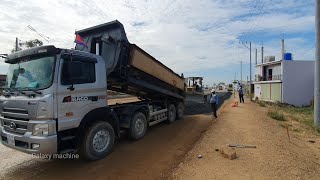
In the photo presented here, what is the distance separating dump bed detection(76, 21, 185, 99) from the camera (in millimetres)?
8094

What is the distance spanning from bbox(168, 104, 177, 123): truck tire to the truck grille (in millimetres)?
7285

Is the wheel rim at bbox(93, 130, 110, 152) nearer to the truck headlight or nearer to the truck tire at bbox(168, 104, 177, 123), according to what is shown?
the truck headlight

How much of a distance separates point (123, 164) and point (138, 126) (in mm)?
2546

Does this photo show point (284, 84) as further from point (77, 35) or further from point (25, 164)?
point (25, 164)

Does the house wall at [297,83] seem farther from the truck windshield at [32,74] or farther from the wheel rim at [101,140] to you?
the truck windshield at [32,74]

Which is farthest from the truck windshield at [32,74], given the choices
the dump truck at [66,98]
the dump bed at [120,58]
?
the dump bed at [120,58]

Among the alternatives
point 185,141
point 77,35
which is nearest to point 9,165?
point 77,35

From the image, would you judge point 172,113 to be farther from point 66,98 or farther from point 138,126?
point 66,98

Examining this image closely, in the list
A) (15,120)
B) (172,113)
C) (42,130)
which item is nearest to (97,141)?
(42,130)

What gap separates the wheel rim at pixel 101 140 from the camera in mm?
6738

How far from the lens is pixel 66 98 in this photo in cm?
606

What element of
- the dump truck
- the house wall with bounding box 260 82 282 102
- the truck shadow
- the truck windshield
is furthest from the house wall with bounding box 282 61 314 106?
the truck windshield

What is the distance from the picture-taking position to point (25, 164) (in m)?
6.70

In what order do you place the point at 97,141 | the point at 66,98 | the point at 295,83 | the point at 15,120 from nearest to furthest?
the point at 15,120
the point at 66,98
the point at 97,141
the point at 295,83
